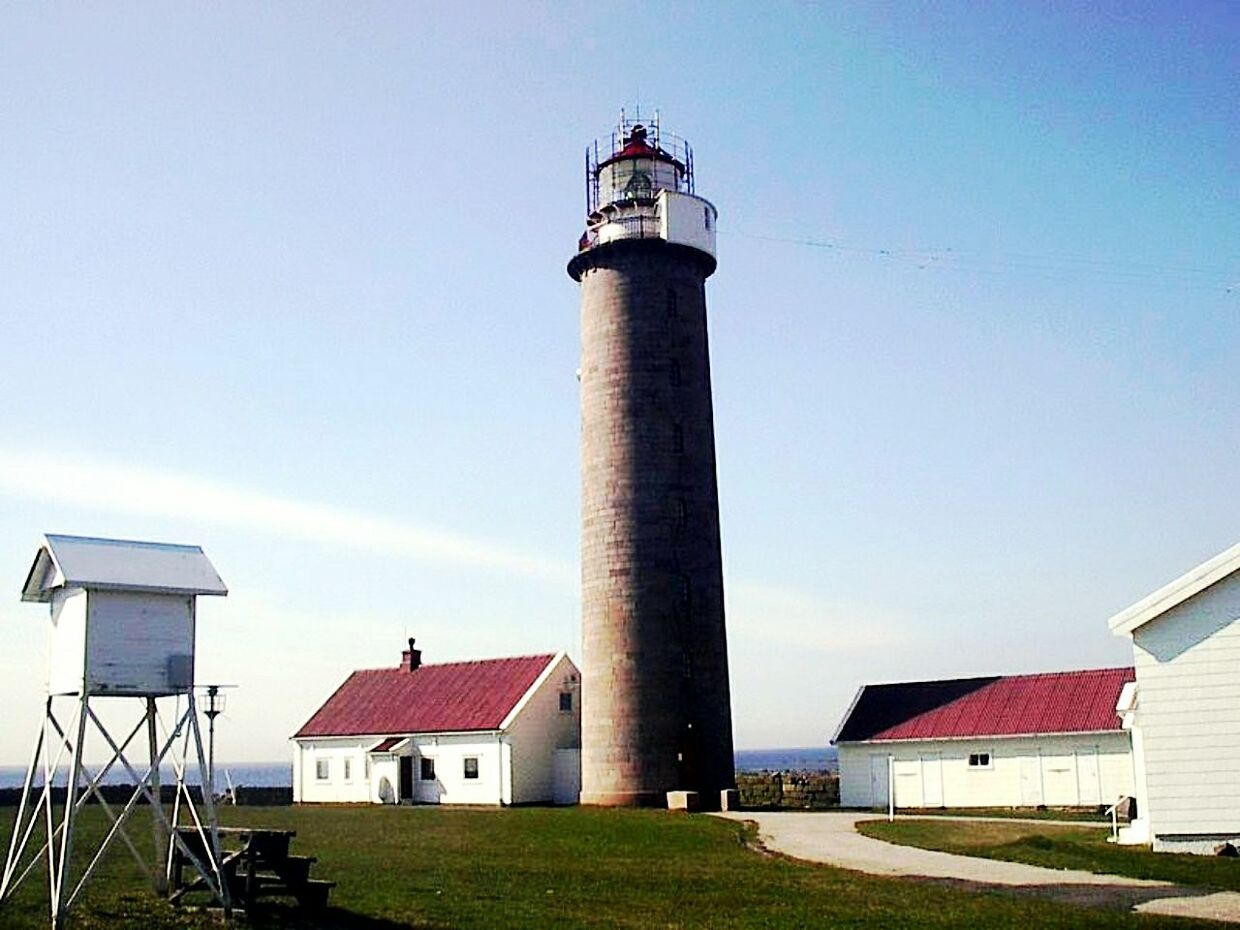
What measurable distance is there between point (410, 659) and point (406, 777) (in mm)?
6065

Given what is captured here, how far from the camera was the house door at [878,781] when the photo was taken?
40.6 m

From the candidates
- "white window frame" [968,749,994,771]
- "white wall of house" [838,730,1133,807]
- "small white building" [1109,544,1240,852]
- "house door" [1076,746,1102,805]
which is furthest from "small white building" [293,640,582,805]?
"small white building" [1109,544,1240,852]

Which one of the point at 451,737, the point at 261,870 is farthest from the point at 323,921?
the point at 451,737

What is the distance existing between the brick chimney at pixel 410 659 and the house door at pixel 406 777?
523cm

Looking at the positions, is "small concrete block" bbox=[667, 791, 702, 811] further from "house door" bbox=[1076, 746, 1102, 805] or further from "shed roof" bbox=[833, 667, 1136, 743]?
"house door" bbox=[1076, 746, 1102, 805]

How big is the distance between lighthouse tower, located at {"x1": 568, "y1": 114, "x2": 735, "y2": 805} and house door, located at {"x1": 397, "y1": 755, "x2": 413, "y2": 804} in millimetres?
9946

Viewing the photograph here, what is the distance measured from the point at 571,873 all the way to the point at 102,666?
8.02m

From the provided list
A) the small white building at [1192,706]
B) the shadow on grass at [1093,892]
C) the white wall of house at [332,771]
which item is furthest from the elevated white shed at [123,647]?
the white wall of house at [332,771]

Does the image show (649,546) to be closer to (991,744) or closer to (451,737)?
(991,744)

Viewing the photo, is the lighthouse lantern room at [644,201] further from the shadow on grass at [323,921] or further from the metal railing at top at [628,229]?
the shadow on grass at [323,921]

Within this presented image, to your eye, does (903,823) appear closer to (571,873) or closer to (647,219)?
(571,873)

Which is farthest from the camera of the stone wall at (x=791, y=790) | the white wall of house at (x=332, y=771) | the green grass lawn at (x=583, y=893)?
the white wall of house at (x=332, y=771)

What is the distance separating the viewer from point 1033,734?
37.8 meters

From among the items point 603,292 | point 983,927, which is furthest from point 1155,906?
point 603,292
